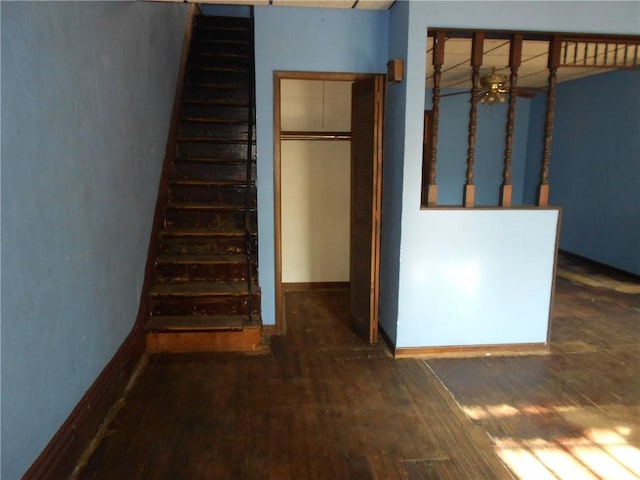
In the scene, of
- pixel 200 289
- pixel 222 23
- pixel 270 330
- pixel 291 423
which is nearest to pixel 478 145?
pixel 222 23

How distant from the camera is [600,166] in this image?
6223 mm

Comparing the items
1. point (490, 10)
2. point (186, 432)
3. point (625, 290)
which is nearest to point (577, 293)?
point (625, 290)

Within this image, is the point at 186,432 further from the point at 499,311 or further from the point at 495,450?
the point at 499,311

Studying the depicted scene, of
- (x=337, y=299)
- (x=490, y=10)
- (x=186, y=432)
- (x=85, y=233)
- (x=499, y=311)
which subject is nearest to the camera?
(x=85, y=233)

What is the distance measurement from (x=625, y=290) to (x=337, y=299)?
10.5ft

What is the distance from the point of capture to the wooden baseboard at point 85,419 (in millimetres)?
1920

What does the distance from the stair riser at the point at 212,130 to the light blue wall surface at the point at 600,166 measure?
4.70 metres

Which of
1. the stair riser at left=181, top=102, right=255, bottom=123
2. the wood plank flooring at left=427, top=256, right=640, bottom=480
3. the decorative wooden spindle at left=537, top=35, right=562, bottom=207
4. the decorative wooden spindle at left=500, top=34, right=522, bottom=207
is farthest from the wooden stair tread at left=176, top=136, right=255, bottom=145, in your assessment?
the wood plank flooring at left=427, top=256, right=640, bottom=480

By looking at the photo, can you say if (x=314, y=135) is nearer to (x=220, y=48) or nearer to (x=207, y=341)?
(x=220, y=48)

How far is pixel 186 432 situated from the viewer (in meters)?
2.44

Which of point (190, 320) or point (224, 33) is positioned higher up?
point (224, 33)

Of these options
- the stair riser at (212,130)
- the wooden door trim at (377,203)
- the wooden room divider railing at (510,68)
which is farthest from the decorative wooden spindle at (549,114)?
the stair riser at (212,130)

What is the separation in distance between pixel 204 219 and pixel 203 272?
52 centimetres

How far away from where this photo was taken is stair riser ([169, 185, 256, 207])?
412 centimetres
